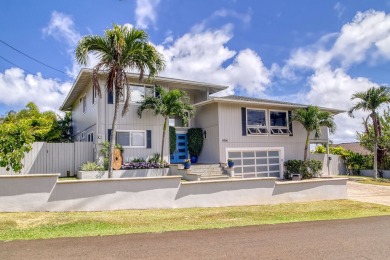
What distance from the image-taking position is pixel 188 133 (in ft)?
66.3

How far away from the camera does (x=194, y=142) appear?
1992cm

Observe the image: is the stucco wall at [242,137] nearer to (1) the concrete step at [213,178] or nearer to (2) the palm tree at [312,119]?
(2) the palm tree at [312,119]

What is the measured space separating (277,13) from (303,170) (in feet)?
36.9

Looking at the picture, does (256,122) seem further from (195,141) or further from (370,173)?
(370,173)

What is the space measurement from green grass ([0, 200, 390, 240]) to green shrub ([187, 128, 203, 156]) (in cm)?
841

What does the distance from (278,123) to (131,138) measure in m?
10.7

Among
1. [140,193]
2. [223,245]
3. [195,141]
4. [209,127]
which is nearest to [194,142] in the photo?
[195,141]

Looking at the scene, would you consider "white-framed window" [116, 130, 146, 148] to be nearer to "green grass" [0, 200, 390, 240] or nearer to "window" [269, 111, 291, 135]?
"green grass" [0, 200, 390, 240]

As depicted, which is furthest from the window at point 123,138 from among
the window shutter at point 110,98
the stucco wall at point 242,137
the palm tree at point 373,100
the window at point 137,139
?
the palm tree at point 373,100

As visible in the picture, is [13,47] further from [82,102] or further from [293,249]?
[293,249]

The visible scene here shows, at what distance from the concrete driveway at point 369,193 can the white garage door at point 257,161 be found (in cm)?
489

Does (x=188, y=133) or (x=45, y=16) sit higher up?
(x=45, y=16)

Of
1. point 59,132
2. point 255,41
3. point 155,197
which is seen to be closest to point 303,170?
point 255,41

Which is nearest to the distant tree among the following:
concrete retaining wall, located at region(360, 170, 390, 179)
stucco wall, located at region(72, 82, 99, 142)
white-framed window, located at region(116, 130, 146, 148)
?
stucco wall, located at region(72, 82, 99, 142)
